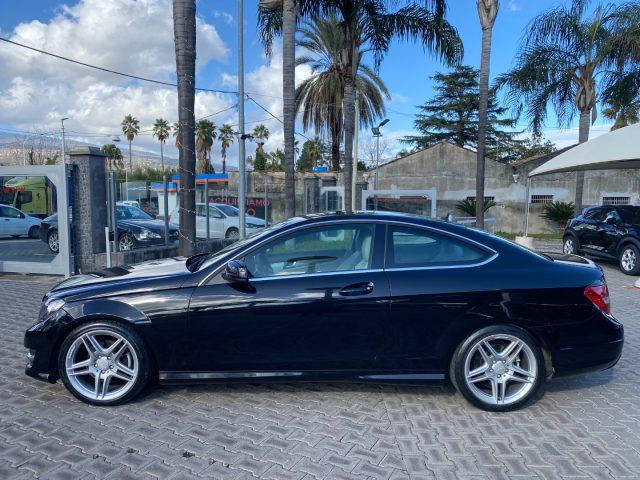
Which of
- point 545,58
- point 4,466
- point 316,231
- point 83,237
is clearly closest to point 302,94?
point 545,58

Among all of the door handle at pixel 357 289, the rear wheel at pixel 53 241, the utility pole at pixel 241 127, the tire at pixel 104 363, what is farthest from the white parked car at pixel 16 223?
the door handle at pixel 357 289

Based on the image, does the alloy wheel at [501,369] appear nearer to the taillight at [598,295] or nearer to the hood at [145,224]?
the taillight at [598,295]

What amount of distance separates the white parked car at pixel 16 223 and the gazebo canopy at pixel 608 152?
12745 millimetres

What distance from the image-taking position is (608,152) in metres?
11.8

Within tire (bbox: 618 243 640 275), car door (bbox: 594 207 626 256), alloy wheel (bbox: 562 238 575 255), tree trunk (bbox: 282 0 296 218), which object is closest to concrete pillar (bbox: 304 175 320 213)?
tree trunk (bbox: 282 0 296 218)

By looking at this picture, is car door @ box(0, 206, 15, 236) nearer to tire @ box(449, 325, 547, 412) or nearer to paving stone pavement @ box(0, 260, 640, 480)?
paving stone pavement @ box(0, 260, 640, 480)

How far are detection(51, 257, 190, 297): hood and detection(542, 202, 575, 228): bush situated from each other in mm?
22542

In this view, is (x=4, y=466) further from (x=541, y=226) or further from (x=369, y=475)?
(x=541, y=226)

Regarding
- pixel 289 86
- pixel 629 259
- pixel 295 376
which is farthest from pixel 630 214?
pixel 295 376

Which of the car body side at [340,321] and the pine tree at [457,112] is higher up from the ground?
the pine tree at [457,112]

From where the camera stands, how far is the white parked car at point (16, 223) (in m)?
9.20

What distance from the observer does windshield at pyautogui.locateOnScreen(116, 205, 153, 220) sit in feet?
37.9

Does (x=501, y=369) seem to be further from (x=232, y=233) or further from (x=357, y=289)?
(x=232, y=233)

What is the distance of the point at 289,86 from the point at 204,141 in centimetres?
4640
